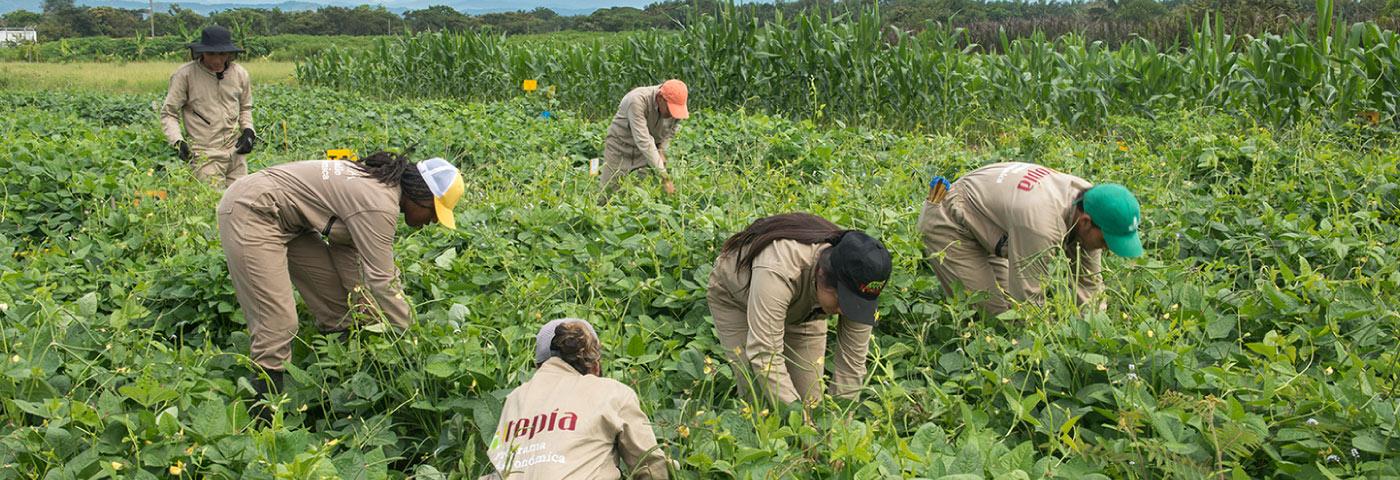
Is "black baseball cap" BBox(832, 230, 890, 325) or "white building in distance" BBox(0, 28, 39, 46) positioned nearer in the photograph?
"black baseball cap" BBox(832, 230, 890, 325)

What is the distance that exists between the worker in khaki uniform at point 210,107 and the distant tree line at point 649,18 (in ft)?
48.9

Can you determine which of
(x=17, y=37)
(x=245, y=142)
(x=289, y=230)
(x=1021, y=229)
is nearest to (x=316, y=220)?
(x=289, y=230)

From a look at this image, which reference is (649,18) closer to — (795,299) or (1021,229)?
Answer: (1021,229)

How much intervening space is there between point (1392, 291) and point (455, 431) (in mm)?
3855

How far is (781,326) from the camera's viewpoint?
3.68 metres

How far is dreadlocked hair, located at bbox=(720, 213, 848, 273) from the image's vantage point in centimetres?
377

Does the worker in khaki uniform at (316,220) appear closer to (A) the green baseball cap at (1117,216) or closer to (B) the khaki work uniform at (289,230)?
(B) the khaki work uniform at (289,230)

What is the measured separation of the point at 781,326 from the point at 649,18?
148 feet

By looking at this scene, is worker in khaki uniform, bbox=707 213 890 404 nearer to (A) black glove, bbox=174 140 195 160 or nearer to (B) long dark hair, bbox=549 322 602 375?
(B) long dark hair, bbox=549 322 602 375

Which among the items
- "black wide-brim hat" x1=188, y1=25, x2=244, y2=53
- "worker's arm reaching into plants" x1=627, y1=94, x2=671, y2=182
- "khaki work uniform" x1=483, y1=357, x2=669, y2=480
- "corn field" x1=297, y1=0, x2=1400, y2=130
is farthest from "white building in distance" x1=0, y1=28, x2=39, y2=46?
"khaki work uniform" x1=483, y1=357, x2=669, y2=480

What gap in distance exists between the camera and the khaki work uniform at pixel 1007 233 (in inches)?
165

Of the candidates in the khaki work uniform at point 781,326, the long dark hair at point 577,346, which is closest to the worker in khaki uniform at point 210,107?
the khaki work uniform at point 781,326

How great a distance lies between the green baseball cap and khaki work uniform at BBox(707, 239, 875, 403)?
91 centimetres

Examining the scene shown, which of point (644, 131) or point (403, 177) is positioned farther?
point (644, 131)
